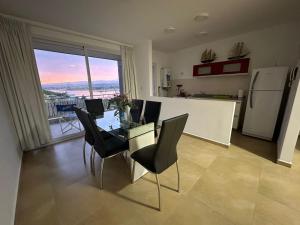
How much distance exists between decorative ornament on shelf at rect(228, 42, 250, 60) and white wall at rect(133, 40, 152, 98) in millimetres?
2268

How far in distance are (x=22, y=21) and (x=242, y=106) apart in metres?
5.11

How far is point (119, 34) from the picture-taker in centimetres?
324

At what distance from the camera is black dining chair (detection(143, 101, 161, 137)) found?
7.68 feet

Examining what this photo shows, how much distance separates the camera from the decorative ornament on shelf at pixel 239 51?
11.2 ft

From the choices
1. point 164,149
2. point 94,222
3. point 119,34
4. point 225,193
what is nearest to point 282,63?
point 225,193

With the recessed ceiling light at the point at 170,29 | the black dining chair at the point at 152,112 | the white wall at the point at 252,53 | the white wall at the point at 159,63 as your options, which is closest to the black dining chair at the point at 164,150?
the black dining chair at the point at 152,112

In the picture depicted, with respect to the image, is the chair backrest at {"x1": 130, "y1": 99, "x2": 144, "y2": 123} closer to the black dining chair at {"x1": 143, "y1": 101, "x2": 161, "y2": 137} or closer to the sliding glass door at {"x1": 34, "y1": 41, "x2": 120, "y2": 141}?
the black dining chair at {"x1": 143, "y1": 101, "x2": 161, "y2": 137}

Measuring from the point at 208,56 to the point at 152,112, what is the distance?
2901 millimetres

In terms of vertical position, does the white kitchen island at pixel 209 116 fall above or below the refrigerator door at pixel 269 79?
below

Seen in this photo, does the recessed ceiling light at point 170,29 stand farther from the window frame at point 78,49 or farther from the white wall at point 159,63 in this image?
the white wall at point 159,63

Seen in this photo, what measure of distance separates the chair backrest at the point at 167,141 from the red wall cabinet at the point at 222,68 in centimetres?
316

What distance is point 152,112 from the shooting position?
7.99ft

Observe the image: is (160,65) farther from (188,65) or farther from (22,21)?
(22,21)

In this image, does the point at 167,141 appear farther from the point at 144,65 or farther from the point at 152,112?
the point at 144,65
